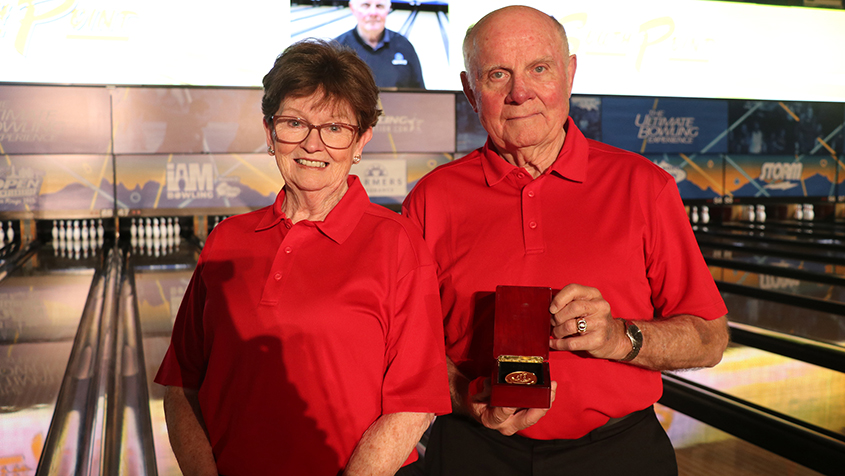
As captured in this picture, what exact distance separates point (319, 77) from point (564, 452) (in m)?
0.78

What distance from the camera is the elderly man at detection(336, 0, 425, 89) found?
5.56 meters

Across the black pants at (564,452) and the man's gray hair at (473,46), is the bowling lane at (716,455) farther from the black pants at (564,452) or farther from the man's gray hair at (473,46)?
the man's gray hair at (473,46)

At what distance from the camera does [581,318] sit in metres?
1.02

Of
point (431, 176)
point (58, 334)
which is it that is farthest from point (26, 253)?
point (431, 176)

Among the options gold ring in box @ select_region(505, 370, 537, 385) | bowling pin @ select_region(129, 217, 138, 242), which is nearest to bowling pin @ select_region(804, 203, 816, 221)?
bowling pin @ select_region(129, 217, 138, 242)

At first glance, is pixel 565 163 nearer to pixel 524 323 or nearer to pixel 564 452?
pixel 524 323

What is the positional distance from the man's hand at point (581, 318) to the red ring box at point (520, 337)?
0.02 m

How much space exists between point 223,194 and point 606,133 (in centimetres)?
360

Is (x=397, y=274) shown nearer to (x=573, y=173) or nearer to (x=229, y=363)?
(x=229, y=363)

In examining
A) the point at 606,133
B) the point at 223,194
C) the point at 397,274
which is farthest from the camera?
the point at 606,133

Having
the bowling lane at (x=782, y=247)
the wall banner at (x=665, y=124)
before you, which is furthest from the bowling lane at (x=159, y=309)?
the bowling lane at (x=782, y=247)

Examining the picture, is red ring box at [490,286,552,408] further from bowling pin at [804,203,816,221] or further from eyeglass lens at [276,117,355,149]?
bowling pin at [804,203,816,221]

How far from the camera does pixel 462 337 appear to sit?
1.24 m

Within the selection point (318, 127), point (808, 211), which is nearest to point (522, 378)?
point (318, 127)
